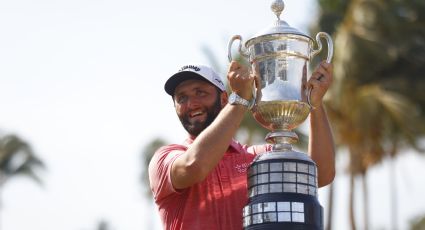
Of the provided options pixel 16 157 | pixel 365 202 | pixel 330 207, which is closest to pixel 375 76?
pixel 365 202

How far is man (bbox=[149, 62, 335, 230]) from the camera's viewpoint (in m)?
5.29

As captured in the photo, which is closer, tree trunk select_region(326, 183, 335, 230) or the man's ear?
the man's ear

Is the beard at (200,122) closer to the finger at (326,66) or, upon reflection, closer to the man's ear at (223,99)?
the man's ear at (223,99)

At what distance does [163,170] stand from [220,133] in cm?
56

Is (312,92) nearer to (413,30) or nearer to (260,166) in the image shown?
(260,166)

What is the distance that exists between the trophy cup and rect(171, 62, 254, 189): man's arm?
124 millimetres

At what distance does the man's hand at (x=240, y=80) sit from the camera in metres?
5.25

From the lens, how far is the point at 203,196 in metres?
5.60

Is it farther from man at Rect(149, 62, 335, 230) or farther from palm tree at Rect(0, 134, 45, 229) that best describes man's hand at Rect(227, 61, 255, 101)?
palm tree at Rect(0, 134, 45, 229)

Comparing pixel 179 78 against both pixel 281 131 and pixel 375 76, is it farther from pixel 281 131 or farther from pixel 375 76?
pixel 375 76

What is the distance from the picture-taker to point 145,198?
46500 millimetres

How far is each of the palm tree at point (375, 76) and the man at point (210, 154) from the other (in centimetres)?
1715

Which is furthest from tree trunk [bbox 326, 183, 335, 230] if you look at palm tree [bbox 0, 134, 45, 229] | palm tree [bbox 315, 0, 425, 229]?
palm tree [bbox 0, 134, 45, 229]

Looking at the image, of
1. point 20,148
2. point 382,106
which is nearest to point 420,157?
point 382,106
